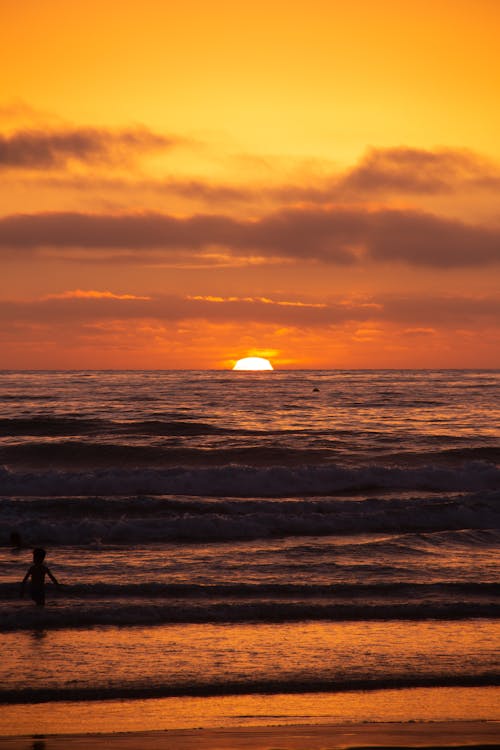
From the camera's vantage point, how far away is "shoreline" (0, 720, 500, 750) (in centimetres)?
983

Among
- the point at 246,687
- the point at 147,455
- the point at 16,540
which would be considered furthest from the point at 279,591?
the point at 147,455

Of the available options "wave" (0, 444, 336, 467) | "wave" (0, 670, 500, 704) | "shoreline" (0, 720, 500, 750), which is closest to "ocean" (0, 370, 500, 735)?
"wave" (0, 670, 500, 704)

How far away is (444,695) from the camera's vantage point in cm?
1184

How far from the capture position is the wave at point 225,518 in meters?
23.8

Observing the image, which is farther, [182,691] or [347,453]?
[347,453]

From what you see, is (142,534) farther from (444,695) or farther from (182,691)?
(444,695)

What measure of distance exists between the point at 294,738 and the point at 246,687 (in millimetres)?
2081

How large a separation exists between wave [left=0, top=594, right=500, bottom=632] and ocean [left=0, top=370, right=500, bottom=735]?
4cm

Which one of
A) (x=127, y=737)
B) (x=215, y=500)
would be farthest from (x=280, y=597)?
(x=215, y=500)

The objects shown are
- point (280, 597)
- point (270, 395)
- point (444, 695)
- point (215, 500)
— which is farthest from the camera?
point (270, 395)

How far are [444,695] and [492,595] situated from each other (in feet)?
19.0

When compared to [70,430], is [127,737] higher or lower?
lower

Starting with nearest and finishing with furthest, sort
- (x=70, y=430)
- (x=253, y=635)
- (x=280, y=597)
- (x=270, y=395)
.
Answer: (x=253, y=635) → (x=280, y=597) → (x=70, y=430) → (x=270, y=395)

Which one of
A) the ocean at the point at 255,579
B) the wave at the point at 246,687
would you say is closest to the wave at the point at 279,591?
the ocean at the point at 255,579
